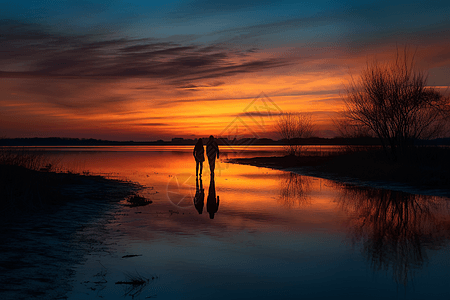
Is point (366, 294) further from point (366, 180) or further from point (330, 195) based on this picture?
point (366, 180)

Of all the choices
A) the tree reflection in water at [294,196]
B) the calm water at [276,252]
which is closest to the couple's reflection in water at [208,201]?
the calm water at [276,252]

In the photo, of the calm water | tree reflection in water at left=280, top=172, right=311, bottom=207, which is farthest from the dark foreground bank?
the calm water

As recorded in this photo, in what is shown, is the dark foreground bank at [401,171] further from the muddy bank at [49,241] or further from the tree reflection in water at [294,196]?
the muddy bank at [49,241]

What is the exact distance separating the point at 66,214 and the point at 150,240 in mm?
5095

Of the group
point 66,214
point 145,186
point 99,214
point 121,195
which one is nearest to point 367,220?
point 99,214

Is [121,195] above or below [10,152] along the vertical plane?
below

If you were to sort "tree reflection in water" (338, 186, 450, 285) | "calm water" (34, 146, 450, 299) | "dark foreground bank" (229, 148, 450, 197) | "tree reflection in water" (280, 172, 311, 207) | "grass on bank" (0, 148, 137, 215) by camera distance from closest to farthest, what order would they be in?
1. "calm water" (34, 146, 450, 299)
2. "tree reflection in water" (338, 186, 450, 285)
3. "grass on bank" (0, 148, 137, 215)
4. "tree reflection in water" (280, 172, 311, 207)
5. "dark foreground bank" (229, 148, 450, 197)

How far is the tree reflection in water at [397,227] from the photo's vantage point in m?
8.03

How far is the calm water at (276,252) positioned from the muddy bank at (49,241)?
0.39 metres

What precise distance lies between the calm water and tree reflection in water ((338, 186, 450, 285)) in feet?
0.10

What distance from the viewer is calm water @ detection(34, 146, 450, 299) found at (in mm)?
6492

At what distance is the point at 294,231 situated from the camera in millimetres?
11094

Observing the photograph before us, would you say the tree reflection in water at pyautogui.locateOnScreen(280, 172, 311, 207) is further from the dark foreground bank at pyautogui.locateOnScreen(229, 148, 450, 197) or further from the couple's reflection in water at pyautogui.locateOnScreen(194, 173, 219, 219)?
the dark foreground bank at pyautogui.locateOnScreen(229, 148, 450, 197)

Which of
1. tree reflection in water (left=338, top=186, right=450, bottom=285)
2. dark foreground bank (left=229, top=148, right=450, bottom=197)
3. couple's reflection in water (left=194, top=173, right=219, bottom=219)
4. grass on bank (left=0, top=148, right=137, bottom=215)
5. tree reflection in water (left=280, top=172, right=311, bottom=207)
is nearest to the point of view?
tree reflection in water (left=338, top=186, right=450, bottom=285)
